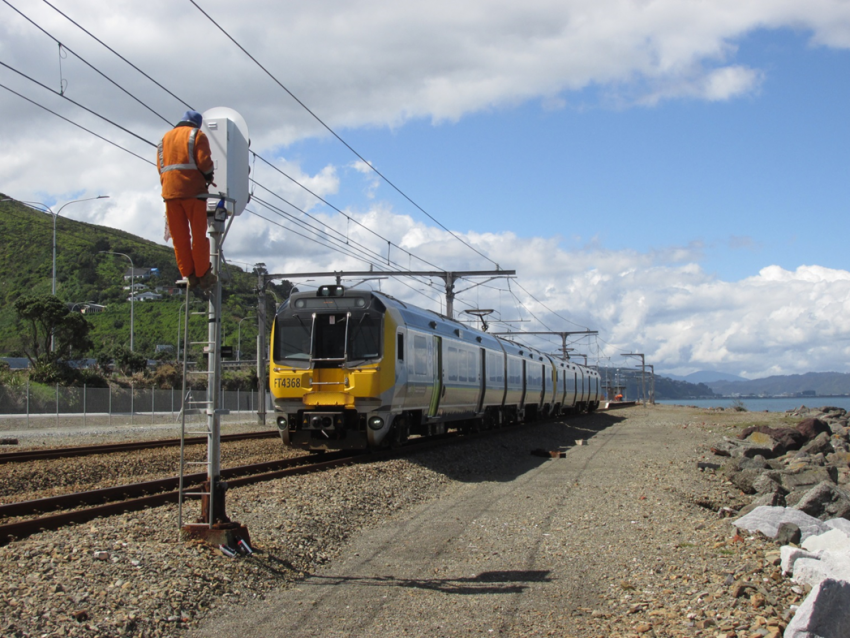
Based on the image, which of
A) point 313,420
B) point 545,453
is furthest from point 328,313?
point 545,453

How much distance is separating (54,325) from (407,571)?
164 ft

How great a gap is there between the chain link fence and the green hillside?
31166 millimetres

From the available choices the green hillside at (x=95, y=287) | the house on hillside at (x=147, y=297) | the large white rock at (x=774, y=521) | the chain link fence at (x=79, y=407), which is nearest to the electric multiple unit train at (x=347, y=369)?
the large white rock at (x=774, y=521)

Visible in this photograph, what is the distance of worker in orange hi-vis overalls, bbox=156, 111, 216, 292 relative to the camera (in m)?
6.95

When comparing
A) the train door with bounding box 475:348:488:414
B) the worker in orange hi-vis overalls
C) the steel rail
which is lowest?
the steel rail

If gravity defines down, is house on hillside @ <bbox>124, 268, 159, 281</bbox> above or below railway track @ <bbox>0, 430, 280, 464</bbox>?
above

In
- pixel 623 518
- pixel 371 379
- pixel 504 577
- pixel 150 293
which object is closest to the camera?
pixel 504 577

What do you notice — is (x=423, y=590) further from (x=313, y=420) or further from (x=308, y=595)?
(x=313, y=420)

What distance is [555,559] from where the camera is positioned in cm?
814

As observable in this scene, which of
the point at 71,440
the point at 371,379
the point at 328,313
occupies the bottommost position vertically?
the point at 71,440

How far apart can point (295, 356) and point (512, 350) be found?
15485 mm

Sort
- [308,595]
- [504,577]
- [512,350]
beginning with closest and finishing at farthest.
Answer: [308,595]
[504,577]
[512,350]

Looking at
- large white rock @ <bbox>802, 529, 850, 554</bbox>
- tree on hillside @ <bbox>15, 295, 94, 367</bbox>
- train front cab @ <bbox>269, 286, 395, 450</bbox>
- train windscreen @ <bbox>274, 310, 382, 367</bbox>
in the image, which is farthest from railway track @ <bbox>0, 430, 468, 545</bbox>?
tree on hillside @ <bbox>15, 295, 94, 367</bbox>

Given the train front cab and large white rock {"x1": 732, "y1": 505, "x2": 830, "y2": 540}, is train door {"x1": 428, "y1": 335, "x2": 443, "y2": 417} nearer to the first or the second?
the train front cab
